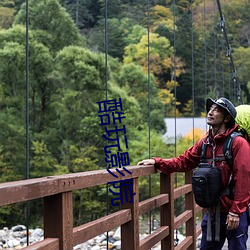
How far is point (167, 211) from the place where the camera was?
2.48 m

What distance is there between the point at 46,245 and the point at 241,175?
2.45ft

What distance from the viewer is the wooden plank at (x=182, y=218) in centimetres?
265

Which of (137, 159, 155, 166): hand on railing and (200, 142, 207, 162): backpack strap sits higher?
(200, 142, 207, 162): backpack strap

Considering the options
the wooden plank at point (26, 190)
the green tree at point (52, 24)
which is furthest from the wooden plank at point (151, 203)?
the green tree at point (52, 24)

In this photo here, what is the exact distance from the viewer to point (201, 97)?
61.8 feet

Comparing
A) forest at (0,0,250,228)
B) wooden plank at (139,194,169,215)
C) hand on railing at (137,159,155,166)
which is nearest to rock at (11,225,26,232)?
forest at (0,0,250,228)

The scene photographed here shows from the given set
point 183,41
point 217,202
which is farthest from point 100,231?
point 183,41

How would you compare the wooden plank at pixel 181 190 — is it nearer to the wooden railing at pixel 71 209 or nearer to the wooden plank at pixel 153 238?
the wooden railing at pixel 71 209

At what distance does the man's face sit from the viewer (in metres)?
1.92

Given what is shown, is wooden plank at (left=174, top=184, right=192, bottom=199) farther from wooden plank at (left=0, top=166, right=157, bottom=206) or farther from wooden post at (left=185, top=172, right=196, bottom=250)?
wooden plank at (left=0, top=166, right=157, bottom=206)

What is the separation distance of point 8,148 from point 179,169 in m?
11.1

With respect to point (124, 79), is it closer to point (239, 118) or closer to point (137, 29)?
point (137, 29)

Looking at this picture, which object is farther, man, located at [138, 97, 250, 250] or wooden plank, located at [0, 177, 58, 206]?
man, located at [138, 97, 250, 250]

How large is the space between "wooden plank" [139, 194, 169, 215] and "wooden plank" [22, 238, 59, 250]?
2.54 feet
